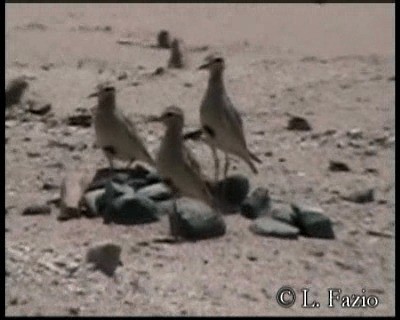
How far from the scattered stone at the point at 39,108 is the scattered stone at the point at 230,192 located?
2625 millimetres

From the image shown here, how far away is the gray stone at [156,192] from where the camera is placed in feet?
20.6

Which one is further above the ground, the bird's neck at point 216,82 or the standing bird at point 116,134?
the bird's neck at point 216,82

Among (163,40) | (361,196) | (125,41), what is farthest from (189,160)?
(125,41)

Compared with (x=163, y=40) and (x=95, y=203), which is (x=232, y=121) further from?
(x=163, y=40)

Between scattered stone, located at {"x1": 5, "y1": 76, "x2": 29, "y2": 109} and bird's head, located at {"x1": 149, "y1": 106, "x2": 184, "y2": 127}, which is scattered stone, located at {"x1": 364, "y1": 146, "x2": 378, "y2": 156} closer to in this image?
bird's head, located at {"x1": 149, "y1": 106, "x2": 184, "y2": 127}

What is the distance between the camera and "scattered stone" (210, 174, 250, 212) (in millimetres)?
6469

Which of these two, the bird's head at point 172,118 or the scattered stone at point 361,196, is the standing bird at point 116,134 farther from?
the scattered stone at point 361,196

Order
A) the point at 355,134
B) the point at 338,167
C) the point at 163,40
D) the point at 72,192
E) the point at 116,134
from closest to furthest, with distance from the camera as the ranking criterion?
the point at 72,192, the point at 116,134, the point at 338,167, the point at 355,134, the point at 163,40

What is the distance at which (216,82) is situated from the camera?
6.62 meters

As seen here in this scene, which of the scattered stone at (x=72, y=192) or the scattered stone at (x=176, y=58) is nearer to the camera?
the scattered stone at (x=72, y=192)

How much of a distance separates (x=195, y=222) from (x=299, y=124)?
2.63 m

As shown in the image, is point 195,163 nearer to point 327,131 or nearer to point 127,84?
point 327,131

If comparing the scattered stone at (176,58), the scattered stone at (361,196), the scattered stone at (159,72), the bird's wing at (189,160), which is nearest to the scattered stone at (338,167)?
the scattered stone at (361,196)

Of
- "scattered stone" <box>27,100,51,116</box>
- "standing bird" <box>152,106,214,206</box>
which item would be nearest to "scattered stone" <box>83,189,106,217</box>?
"standing bird" <box>152,106,214,206</box>
